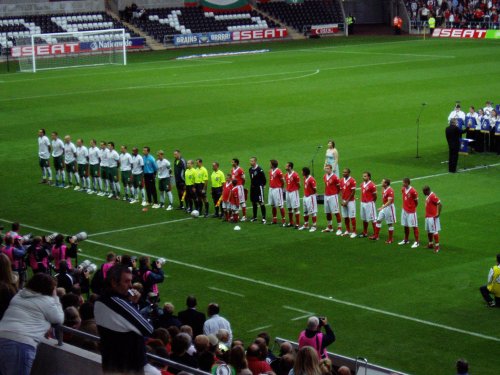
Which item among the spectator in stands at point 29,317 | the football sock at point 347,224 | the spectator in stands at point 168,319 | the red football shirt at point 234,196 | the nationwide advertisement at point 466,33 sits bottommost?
the football sock at point 347,224

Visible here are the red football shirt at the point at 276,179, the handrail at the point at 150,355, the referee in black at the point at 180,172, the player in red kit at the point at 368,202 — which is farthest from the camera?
the referee in black at the point at 180,172

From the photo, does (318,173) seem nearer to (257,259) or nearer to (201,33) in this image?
(257,259)

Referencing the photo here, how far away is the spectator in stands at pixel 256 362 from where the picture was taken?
12281 millimetres

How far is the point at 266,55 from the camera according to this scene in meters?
65.8

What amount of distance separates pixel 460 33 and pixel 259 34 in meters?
15.2

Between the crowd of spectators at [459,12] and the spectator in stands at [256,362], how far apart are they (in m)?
67.1

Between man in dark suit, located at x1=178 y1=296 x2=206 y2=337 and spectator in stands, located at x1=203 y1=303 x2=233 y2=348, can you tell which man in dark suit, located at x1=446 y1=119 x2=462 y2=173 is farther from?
spectator in stands, located at x1=203 y1=303 x2=233 y2=348

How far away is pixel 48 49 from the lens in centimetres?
6116

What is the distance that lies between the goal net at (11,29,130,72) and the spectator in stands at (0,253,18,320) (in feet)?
166

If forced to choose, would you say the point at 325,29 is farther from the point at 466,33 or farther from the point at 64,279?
the point at 64,279

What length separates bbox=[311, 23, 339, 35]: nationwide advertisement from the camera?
260 feet

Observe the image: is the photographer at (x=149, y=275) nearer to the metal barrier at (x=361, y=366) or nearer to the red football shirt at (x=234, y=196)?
the metal barrier at (x=361, y=366)

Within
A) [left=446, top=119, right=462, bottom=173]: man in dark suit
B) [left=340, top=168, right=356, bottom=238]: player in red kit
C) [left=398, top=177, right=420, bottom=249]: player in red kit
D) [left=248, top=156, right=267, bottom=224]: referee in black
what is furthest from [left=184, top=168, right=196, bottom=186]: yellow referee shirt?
[left=446, top=119, right=462, bottom=173]: man in dark suit

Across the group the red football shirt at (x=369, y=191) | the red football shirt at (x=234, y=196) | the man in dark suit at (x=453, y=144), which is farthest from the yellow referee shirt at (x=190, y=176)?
the man in dark suit at (x=453, y=144)
